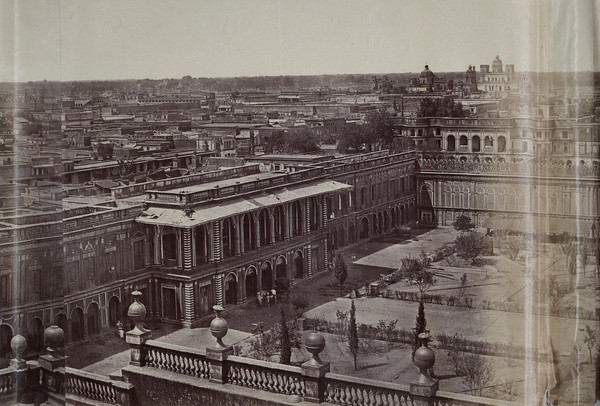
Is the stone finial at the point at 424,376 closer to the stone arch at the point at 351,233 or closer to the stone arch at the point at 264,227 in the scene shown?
the stone arch at the point at 351,233

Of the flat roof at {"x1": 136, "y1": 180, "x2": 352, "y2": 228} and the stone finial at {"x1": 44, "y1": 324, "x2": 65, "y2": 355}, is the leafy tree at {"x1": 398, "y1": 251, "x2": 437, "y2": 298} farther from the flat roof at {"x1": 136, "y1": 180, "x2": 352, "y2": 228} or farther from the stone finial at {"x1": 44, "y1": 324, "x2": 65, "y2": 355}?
the stone finial at {"x1": 44, "y1": 324, "x2": 65, "y2": 355}

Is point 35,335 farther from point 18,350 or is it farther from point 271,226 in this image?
point 271,226

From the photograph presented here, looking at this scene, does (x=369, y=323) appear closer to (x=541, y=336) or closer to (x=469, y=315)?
(x=469, y=315)

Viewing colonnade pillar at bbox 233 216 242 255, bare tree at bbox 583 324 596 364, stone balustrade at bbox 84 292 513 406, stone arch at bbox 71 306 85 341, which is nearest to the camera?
bare tree at bbox 583 324 596 364

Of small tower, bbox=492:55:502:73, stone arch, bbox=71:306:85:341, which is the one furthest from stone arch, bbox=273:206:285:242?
small tower, bbox=492:55:502:73

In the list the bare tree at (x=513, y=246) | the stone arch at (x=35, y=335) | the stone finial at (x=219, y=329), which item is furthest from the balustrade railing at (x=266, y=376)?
the stone arch at (x=35, y=335)

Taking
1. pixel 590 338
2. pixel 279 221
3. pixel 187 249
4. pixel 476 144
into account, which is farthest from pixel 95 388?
pixel 590 338

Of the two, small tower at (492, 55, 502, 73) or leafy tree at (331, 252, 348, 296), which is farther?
leafy tree at (331, 252, 348, 296)
